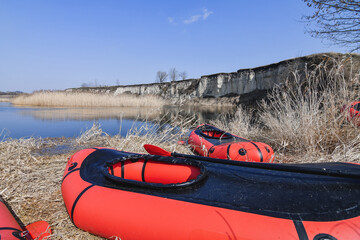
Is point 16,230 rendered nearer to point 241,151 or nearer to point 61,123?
point 241,151

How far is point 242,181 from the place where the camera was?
155 cm

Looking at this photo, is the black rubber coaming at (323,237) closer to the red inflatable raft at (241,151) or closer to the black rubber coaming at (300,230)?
the black rubber coaming at (300,230)

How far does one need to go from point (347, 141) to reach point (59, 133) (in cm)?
809

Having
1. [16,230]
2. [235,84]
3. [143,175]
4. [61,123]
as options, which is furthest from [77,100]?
[235,84]

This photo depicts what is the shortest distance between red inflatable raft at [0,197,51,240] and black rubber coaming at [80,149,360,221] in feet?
1.62

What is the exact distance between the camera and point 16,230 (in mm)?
1294

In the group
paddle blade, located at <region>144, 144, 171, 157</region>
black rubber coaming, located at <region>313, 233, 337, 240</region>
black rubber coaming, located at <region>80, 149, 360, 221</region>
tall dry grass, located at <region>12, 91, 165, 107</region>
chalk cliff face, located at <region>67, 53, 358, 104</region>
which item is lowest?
black rubber coaming, located at <region>313, 233, 337, 240</region>

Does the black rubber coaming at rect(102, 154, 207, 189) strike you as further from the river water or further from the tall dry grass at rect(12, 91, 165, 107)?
the tall dry grass at rect(12, 91, 165, 107)

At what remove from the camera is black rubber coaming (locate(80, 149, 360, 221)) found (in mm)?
1136

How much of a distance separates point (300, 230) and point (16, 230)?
1.83m

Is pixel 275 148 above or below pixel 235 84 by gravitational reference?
below

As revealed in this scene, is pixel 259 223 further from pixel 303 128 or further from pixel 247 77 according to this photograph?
pixel 247 77

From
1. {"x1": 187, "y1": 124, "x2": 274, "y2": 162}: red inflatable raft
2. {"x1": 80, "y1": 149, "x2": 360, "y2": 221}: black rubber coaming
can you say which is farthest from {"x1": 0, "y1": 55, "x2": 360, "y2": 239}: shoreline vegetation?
{"x1": 80, "y1": 149, "x2": 360, "y2": 221}: black rubber coaming

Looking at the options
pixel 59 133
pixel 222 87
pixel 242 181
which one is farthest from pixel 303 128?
pixel 222 87
